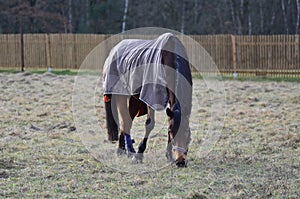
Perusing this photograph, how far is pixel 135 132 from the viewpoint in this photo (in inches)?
405

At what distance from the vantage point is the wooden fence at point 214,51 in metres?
22.5

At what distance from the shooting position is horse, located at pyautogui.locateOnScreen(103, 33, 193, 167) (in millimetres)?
6859

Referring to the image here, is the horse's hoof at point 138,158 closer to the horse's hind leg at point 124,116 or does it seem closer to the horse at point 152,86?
the horse at point 152,86

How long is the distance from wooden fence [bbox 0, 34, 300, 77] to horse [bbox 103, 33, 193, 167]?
15.2 m

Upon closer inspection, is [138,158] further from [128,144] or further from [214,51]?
[214,51]

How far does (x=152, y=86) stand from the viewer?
6.93 meters

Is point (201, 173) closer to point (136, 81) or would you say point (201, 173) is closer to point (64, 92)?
point (136, 81)

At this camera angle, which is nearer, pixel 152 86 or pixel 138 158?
pixel 152 86

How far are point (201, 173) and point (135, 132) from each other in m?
3.52

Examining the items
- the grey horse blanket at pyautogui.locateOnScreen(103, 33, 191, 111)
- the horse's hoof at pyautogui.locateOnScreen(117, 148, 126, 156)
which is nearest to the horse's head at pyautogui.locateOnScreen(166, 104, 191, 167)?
the grey horse blanket at pyautogui.locateOnScreen(103, 33, 191, 111)

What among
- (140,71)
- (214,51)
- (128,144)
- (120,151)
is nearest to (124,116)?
(128,144)

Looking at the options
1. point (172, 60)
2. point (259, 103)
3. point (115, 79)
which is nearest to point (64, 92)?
point (259, 103)

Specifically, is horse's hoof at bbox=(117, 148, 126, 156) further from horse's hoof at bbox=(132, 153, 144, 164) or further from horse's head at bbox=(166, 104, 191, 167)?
horse's head at bbox=(166, 104, 191, 167)

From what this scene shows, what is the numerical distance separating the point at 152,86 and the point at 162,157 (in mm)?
1288
